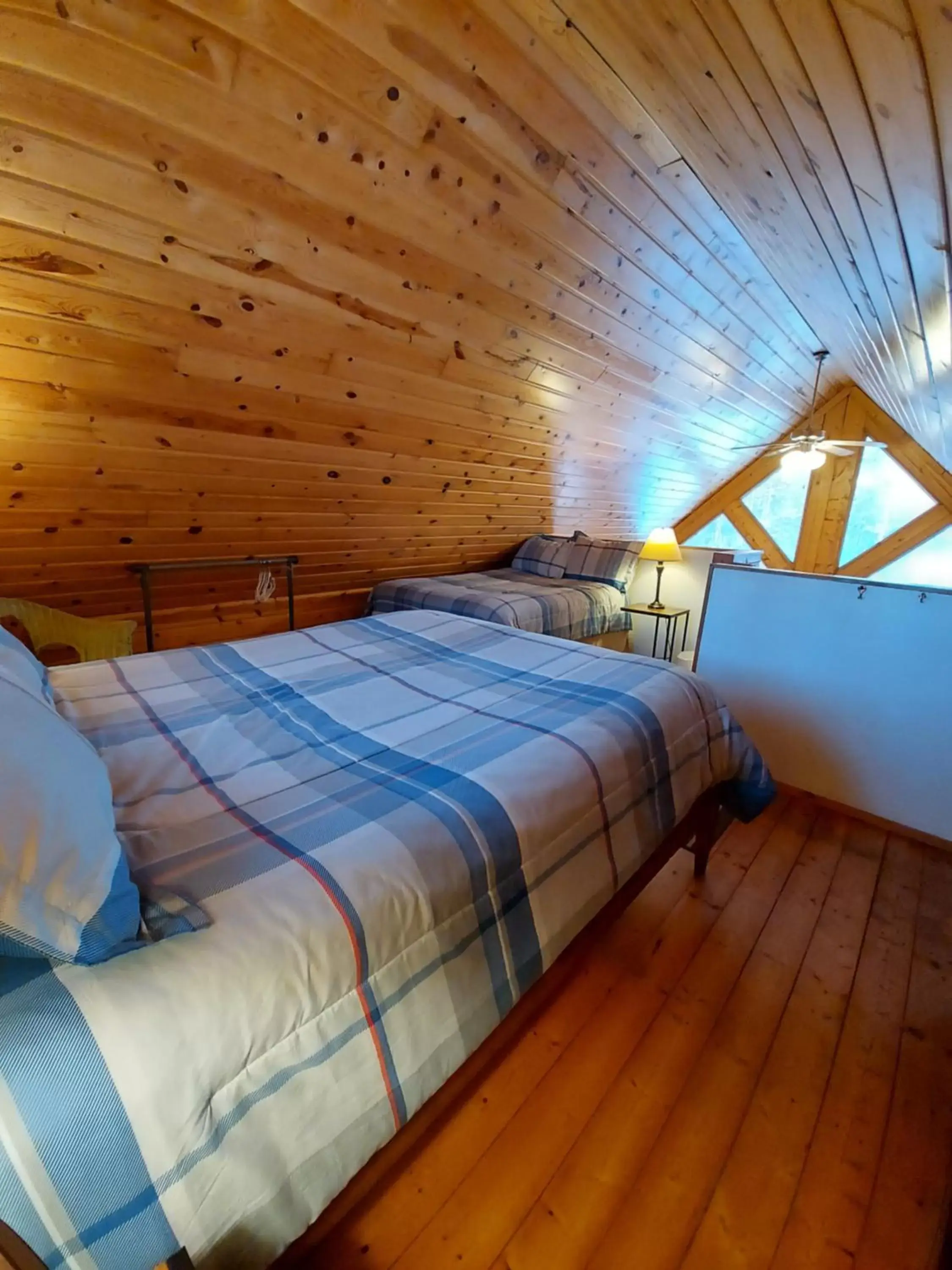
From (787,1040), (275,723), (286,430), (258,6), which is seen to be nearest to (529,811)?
(275,723)

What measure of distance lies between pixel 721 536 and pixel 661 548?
257 centimetres

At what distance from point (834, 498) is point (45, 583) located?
→ 20.2 feet

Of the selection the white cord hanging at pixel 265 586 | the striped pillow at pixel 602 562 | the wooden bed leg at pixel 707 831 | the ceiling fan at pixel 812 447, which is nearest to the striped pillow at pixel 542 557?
the striped pillow at pixel 602 562

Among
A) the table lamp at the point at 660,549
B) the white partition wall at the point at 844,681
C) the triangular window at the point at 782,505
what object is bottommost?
the white partition wall at the point at 844,681

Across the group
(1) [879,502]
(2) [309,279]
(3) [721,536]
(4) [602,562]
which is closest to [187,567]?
(2) [309,279]

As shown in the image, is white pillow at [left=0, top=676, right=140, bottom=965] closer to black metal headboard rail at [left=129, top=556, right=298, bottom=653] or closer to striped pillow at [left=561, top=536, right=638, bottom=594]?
black metal headboard rail at [left=129, top=556, right=298, bottom=653]

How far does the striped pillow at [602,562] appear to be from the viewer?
4.08 meters

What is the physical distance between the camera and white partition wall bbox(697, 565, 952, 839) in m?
2.03

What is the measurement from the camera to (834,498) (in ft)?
17.3

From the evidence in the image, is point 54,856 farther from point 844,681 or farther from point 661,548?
point 661,548

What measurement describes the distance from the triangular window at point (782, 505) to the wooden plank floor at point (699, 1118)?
4.56 meters

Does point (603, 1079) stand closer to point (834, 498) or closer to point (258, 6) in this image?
point (258, 6)

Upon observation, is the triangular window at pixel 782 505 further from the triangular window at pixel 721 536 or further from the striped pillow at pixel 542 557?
the striped pillow at pixel 542 557

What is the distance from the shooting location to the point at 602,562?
4.10 meters
